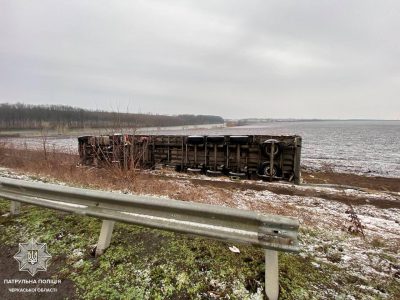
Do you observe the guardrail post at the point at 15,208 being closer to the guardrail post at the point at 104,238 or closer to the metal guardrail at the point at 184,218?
the metal guardrail at the point at 184,218

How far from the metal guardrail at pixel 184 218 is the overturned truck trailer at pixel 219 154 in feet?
33.0

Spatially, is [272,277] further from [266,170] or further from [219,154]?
[219,154]

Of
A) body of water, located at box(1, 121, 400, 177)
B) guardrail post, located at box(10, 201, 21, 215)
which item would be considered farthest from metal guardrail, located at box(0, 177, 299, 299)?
body of water, located at box(1, 121, 400, 177)

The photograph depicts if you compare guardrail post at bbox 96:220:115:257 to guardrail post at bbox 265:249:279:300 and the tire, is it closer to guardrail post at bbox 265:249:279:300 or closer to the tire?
guardrail post at bbox 265:249:279:300

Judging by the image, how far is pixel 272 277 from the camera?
97.3 inches

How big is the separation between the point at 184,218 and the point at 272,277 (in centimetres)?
101

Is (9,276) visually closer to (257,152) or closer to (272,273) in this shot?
(272,273)

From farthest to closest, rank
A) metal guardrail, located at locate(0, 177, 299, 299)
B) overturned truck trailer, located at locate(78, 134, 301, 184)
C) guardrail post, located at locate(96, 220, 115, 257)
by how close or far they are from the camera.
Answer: overturned truck trailer, located at locate(78, 134, 301, 184) < guardrail post, located at locate(96, 220, 115, 257) < metal guardrail, located at locate(0, 177, 299, 299)

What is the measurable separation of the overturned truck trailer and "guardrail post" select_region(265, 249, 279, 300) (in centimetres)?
1175

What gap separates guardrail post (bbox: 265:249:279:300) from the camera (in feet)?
8.07

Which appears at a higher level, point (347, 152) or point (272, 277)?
point (272, 277)

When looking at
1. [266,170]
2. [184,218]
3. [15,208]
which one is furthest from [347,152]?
[15,208]

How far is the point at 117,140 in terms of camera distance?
1298 cm

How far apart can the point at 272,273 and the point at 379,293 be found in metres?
1.24
